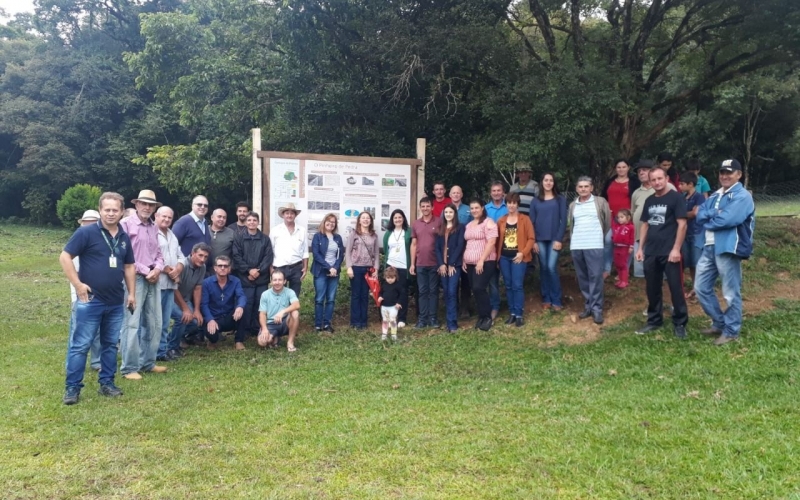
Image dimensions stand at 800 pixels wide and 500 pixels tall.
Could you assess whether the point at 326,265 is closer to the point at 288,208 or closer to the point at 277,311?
the point at 288,208

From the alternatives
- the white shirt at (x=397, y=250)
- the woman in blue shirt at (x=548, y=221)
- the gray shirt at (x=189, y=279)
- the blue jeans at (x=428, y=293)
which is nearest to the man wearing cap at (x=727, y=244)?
the woman in blue shirt at (x=548, y=221)

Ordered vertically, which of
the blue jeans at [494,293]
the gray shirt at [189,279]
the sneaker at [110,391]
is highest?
the gray shirt at [189,279]

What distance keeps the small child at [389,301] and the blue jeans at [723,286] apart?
12.1ft

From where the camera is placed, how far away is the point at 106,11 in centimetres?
3556

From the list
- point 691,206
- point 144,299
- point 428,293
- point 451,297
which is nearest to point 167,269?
point 144,299

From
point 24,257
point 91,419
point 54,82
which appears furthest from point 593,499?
point 54,82

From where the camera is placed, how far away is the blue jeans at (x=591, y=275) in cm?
747

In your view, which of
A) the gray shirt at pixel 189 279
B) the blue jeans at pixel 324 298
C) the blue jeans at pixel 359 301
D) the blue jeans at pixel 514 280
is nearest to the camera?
the gray shirt at pixel 189 279

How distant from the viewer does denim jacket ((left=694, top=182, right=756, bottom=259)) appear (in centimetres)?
588

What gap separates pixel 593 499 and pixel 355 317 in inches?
227

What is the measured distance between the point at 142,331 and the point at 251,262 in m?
1.76

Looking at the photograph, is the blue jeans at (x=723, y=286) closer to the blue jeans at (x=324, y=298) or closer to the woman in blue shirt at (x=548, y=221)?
the woman in blue shirt at (x=548, y=221)

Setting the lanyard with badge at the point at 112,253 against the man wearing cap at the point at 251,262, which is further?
the man wearing cap at the point at 251,262

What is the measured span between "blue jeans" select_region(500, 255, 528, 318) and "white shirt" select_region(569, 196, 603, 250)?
801 mm
